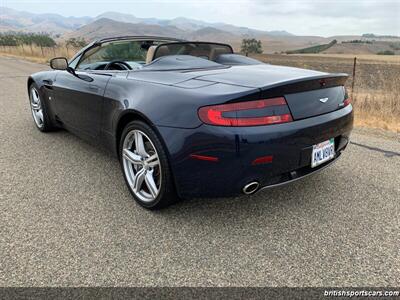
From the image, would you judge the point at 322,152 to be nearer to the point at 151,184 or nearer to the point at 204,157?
the point at 204,157

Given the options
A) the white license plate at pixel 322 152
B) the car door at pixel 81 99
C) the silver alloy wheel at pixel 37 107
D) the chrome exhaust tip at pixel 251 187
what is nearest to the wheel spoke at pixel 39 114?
the silver alloy wheel at pixel 37 107

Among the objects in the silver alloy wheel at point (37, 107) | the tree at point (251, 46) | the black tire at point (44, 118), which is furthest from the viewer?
the tree at point (251, 46)

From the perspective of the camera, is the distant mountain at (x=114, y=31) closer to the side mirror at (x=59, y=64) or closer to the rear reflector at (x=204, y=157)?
the side mirror at (x=59, y=64)

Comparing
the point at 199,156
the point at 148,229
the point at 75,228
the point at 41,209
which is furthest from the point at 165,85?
the point at 41,209

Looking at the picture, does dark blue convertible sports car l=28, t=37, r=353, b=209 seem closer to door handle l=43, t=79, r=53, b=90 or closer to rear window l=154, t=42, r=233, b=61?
rear window l=154, t=42, r=233, b=61

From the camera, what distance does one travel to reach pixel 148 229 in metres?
2.39

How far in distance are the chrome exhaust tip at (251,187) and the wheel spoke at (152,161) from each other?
2.23ft

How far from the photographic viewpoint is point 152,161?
2545mm

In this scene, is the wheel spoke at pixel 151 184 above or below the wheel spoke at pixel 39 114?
below

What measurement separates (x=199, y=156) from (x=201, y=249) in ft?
1.96

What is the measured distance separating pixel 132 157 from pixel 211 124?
0.92 metres

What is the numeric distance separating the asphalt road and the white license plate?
41 cm

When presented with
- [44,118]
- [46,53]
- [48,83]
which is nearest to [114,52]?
[48,83]

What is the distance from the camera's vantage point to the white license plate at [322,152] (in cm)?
235
